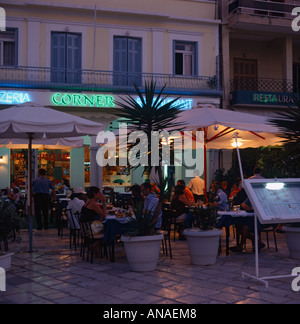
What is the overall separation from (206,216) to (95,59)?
457 inches

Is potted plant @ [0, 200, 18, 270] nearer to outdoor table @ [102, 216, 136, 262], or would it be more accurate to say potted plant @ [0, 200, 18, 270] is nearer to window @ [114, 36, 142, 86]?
outdoor table @ [102, 216, 136, 262]

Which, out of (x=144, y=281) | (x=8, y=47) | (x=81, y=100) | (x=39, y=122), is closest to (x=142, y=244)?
(x=144, y=281)

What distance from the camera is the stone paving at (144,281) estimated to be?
206 inches

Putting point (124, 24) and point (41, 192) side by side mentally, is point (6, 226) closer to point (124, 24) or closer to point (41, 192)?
point (41, 192)

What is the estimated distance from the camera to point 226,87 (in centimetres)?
1848

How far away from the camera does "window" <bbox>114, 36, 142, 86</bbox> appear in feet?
57.2

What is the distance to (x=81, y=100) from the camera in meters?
16.6

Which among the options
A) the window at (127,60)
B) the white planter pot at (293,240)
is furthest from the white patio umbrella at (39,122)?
the window at (127,60)

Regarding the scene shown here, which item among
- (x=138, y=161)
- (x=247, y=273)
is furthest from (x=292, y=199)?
(x=138, y=161)

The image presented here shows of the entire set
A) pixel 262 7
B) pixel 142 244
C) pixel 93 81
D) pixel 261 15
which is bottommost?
pixel 142 244

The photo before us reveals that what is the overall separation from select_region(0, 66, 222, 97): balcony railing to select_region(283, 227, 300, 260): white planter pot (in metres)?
9.61

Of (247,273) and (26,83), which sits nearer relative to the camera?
(247,273)
